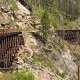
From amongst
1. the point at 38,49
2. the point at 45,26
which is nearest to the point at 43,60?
the point at 38,49

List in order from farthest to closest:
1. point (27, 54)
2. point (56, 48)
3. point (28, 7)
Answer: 1. point (28, 7)
2. point (56, 48)
3. point (27, 54)

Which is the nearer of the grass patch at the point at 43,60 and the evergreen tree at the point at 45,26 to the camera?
the grass patch at the point at 43,60


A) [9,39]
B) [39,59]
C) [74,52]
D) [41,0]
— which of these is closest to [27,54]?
[39,59]

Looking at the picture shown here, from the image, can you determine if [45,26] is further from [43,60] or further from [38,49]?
[43,60]

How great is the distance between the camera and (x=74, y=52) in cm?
6400

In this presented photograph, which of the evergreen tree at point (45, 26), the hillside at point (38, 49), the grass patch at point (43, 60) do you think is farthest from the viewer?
the evergreen tree at point (45, 26)

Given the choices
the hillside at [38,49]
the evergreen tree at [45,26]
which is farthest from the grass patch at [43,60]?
the evergreen tree at [45,26]

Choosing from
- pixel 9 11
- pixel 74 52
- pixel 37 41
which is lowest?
pixel 74 52

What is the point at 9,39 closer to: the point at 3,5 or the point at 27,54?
the point at 27,54

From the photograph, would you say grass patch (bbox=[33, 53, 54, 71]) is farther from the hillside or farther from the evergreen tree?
the evergreen tree

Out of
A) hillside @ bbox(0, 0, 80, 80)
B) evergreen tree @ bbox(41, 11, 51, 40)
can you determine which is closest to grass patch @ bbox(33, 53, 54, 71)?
hillside @ bbox(0, 0, 80, 80)

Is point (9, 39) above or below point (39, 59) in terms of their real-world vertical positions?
above

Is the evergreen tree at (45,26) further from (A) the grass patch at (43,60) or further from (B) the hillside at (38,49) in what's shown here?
(A) the grass patch at (43,60)

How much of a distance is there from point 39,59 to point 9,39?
25.3 feet
